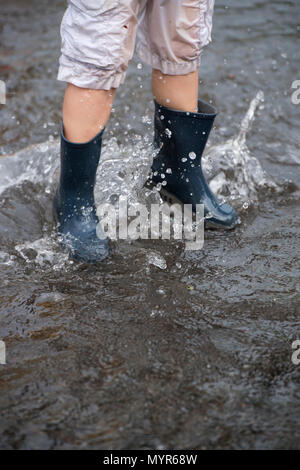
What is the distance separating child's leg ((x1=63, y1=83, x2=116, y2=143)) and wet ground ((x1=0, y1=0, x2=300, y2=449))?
0.48 metres

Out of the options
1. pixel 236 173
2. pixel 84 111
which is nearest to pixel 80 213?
pixel 84 111

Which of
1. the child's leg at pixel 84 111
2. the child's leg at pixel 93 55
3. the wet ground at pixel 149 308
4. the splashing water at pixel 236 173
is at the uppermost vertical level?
the child's leg at pixel 93 55

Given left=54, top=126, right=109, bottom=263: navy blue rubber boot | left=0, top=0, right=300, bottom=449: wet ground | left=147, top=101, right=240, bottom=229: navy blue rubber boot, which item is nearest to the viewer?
left=0, top=0, right=300, bottom=449: wet ground

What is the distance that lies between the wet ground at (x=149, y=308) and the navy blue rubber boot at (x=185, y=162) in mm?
86

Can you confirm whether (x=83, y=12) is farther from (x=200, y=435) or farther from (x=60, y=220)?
(x=200, y=435)

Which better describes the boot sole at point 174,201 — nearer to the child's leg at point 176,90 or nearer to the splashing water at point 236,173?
the splashing water at point 236,173

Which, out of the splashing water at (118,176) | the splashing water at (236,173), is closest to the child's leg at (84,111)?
the splashing water at (118,176)

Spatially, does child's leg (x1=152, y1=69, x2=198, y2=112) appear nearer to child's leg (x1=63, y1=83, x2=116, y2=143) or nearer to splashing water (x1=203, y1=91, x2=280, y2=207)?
child's leg (x1=63, y1=83, x2=116, y2=143)

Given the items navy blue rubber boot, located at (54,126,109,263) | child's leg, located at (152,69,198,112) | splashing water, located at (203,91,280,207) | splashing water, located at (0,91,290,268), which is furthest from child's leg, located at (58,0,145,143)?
splashing water, located at (203,91,280,207)

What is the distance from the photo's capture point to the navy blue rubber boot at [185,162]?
2.09 meters

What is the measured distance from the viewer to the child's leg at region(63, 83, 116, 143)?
1794 mm

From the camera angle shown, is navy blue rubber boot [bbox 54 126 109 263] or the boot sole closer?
navy blue rubber boot [bbox 54 126 109 263]

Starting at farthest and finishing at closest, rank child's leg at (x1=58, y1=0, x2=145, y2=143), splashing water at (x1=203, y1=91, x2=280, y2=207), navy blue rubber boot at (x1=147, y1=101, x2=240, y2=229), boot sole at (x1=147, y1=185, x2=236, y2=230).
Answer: splashing water at (x1=203, y1=91, x2=280, y2=207), boot sole at (x1=147, y1=185, x2=236, y2=230), navy blue rubber boot at (x1=147, y1=101, x2=240, y2=229), child's leg at (x1=58, y1=0, x2=145, y2=143)
